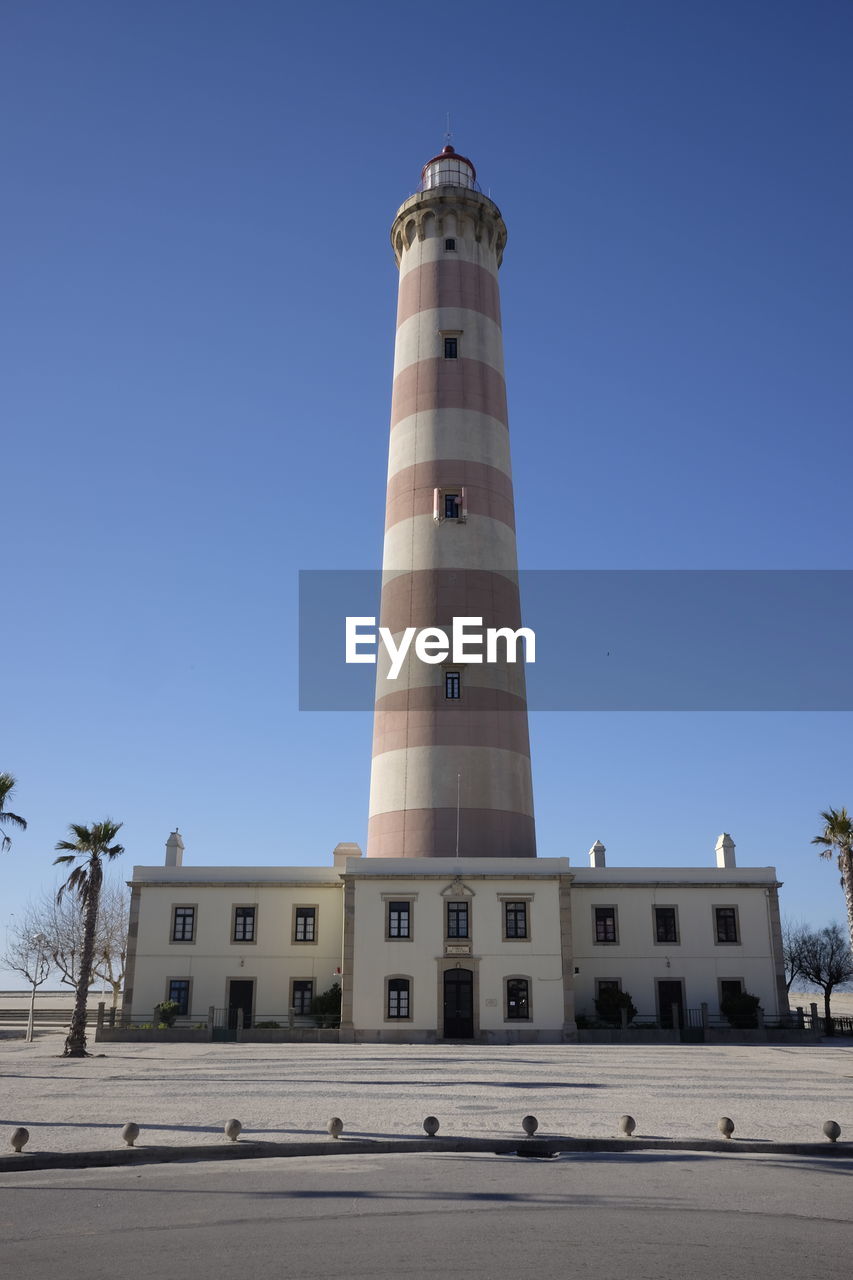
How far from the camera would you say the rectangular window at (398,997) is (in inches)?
1458

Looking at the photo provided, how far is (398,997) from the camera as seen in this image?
37.2 metres

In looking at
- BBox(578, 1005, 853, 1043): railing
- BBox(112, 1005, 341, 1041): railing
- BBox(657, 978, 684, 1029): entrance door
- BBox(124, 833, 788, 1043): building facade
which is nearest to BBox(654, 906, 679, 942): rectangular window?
BBox(124, 833, 788, 1043): building facade

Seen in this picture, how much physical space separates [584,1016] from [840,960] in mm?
33568

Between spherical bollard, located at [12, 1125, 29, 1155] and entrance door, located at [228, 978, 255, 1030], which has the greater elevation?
entrance door, located at [228, 978, 255, 1030]

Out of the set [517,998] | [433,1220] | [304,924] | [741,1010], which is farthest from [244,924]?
[433,1220]

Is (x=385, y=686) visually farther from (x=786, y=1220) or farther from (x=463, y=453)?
(x=786, y=1220)

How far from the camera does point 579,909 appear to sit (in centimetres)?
4125

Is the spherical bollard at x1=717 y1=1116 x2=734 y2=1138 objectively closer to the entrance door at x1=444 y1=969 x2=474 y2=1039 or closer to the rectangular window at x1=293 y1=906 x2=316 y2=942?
the entrance door at x1=444 y1=969 x2=474 y2=1039

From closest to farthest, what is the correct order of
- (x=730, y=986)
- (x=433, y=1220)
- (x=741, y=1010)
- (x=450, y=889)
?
(x=433, y=1220), (x=450, y=889), (x=741, y=1010), (x=730, y=986)

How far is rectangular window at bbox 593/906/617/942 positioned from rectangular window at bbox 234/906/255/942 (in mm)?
12570

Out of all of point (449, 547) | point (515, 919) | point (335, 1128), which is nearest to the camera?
point (335, 1128)

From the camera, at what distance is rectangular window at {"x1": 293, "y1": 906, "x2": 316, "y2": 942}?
40844 mm

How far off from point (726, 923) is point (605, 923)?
4476 mm

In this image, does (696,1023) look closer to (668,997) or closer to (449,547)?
(668,997)
